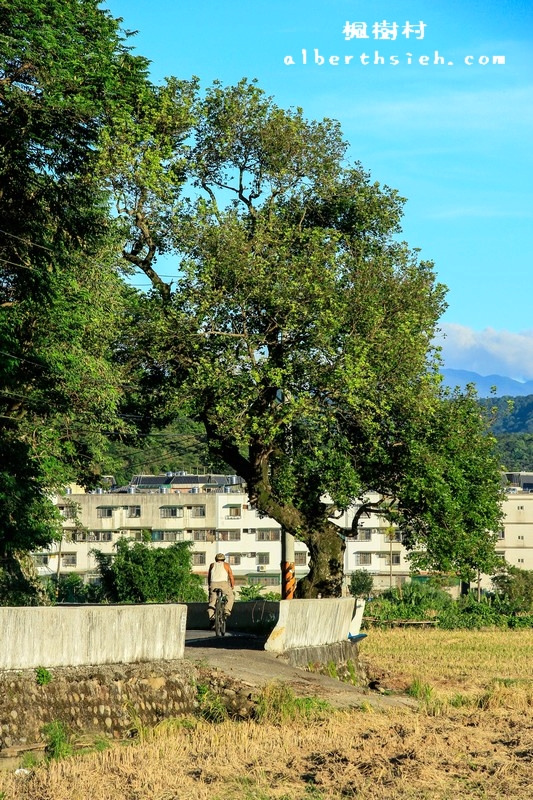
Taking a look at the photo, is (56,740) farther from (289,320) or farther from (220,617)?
(289,320)

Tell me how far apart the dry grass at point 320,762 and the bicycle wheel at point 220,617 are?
23.0 ft

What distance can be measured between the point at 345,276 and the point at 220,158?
204 inches

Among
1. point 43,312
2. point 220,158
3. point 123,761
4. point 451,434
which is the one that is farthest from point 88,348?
point 123,761

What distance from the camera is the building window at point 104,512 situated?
10656cm

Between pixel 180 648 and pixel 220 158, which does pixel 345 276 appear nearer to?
pixel 220 158

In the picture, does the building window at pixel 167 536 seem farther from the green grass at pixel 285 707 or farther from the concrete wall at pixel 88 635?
the green grass at pixel 285 707

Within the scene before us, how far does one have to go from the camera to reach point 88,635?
1945cm

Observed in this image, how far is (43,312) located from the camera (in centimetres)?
3025

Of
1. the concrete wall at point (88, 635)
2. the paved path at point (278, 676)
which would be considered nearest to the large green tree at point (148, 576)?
the paved path at point (278, 676)

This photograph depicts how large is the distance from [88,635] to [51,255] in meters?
13.3

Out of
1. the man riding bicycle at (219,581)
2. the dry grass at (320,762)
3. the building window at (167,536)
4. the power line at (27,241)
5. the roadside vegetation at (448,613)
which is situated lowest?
the dry grass at (320,762)

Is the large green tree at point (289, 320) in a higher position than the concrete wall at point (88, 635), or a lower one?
higher

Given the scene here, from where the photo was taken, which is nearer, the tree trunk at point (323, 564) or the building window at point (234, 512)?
the tree trunk at point (323, 564)

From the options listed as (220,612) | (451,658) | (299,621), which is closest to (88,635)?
(299,621)
